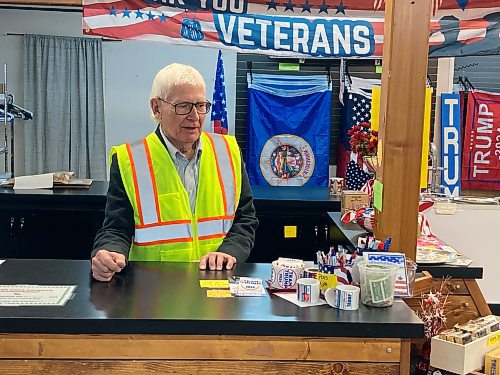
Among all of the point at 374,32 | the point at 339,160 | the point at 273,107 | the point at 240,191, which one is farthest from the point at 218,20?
the point at 339,160

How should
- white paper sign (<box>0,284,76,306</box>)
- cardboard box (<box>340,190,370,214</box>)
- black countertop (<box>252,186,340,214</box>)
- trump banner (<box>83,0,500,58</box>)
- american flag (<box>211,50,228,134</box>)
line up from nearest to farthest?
white paper sign (<box>0,284,76,306</box>)
trump banner (<box>83,0,500,58</box>)
cardboard box (<box>340,190,370,214</box>)
black countertop (<box>252,186,340,214</box>)
american flag (<box>211,50,228,134</box>)

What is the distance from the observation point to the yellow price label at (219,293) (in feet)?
6.36

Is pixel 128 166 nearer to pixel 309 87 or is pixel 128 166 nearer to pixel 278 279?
pixel 278 279

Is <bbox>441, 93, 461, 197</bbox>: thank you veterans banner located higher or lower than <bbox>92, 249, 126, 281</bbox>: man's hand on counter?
higher

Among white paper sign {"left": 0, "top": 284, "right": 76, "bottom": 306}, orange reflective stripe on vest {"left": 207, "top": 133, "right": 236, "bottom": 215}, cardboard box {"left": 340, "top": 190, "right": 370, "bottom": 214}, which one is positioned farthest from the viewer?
cardboard box {"left": 340, "top": 190, "right": 370, "bottom": 214}

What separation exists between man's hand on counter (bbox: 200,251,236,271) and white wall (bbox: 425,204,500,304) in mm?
2246

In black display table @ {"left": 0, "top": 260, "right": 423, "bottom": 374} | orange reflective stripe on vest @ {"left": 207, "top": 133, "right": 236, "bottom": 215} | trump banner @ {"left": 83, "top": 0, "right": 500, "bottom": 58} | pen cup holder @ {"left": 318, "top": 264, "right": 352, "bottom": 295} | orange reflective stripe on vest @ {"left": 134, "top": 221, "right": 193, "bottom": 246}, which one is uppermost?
trump banner @ {"left": 83, "top": 0, "right": 500, "bottom": 58}

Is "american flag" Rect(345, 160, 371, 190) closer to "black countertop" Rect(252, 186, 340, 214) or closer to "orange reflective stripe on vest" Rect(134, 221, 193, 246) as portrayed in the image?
"black countertop" Rect(252, 186, 340, 214)

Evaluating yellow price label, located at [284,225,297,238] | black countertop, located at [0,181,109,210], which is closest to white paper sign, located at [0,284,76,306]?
black countertop, located at [0,181,109,210]

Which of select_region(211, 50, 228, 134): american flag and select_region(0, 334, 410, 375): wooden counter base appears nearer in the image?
select_region(0, 334, 410, 375): wooden counter base

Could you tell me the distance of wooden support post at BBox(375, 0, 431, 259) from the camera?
2146mm

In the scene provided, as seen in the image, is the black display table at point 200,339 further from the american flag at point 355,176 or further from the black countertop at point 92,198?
the american flag at point 355,176

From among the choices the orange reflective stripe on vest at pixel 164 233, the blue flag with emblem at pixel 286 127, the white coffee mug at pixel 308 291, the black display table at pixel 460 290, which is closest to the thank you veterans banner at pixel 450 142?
the blue flag with emblem at pixel 286 127

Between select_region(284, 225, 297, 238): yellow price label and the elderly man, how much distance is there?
204 cm
